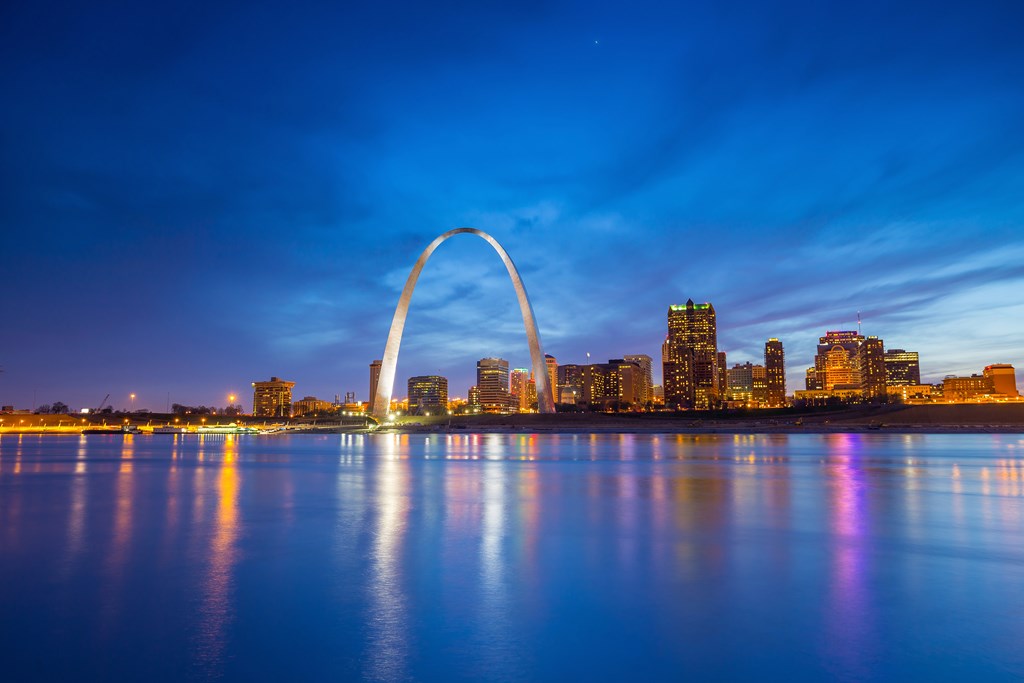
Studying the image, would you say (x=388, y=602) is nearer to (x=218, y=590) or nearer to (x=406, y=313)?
(x=218, y=590)

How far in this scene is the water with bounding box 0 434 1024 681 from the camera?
5.11 metres

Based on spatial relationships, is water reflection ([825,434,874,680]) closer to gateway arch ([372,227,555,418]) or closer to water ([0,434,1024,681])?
water ([0,434,1024,681])

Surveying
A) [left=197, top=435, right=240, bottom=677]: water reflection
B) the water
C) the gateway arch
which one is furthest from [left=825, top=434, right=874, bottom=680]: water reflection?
the gateway arch

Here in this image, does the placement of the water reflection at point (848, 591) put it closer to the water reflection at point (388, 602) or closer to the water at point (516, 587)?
the water at point (516, 587)

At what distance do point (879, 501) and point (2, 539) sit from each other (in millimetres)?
16843

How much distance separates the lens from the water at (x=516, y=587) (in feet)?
16.8

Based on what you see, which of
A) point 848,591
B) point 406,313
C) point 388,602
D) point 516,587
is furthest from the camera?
point 406,313

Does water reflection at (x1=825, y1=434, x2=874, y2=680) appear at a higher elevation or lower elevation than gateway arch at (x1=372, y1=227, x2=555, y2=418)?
lower

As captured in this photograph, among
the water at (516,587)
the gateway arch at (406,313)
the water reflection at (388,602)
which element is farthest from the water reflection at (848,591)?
the gateway arch at (406,313)

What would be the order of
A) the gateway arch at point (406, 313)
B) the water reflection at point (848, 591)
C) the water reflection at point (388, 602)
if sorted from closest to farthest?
the water reflection at point (388, 602) → the water reflection at point (848, 591) → the gateway arch at point (406, 313)

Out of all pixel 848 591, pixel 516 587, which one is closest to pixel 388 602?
pixel 516 587

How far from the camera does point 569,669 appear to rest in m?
4.95

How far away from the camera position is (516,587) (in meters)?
7.31

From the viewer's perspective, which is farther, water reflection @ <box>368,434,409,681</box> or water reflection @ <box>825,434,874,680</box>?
water reflection @ <box>825,434,874,680</box>
